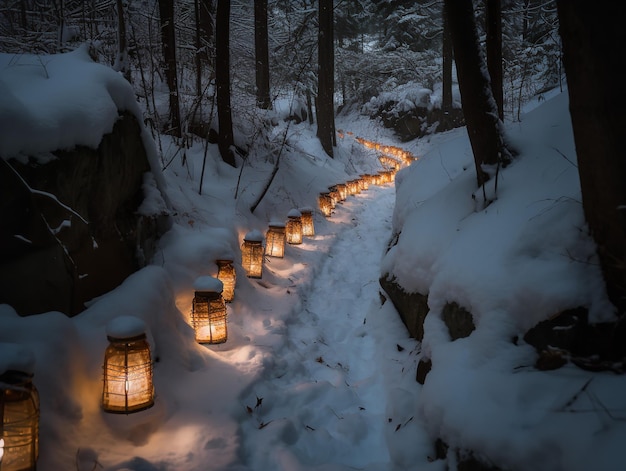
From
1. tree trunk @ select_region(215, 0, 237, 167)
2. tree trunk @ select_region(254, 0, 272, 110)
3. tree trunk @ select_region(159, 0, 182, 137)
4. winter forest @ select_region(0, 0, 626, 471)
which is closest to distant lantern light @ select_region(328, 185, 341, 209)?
tree trunk @ select_region(215, 0, 237, 167)

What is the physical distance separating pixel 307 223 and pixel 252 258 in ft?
10.5

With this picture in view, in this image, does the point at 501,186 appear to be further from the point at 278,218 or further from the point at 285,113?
the point at 285,113

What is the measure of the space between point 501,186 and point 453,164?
2684 mm

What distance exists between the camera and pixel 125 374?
279 centimetres

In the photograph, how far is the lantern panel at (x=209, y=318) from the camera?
405 centimetres

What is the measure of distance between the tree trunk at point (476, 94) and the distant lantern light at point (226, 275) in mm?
3030

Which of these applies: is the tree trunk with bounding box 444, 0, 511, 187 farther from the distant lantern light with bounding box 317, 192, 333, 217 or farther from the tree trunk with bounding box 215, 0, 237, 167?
the distant lantern light with bounding box 317, 192, 333, 217

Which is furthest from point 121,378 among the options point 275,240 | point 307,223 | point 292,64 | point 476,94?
point 292,64

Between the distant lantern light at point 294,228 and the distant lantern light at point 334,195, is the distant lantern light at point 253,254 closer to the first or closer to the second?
the distant lantern light at point 294,228

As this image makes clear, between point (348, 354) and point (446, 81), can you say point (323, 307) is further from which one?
point (446, 81)

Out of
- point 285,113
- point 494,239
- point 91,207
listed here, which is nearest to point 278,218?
point 91,207

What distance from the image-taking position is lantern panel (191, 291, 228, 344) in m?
4.05

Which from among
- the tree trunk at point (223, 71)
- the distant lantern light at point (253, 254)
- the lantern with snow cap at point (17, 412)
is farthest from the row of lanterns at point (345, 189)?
the lantern with snow cap at point (17, 412)

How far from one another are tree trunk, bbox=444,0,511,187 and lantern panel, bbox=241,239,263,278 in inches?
123
